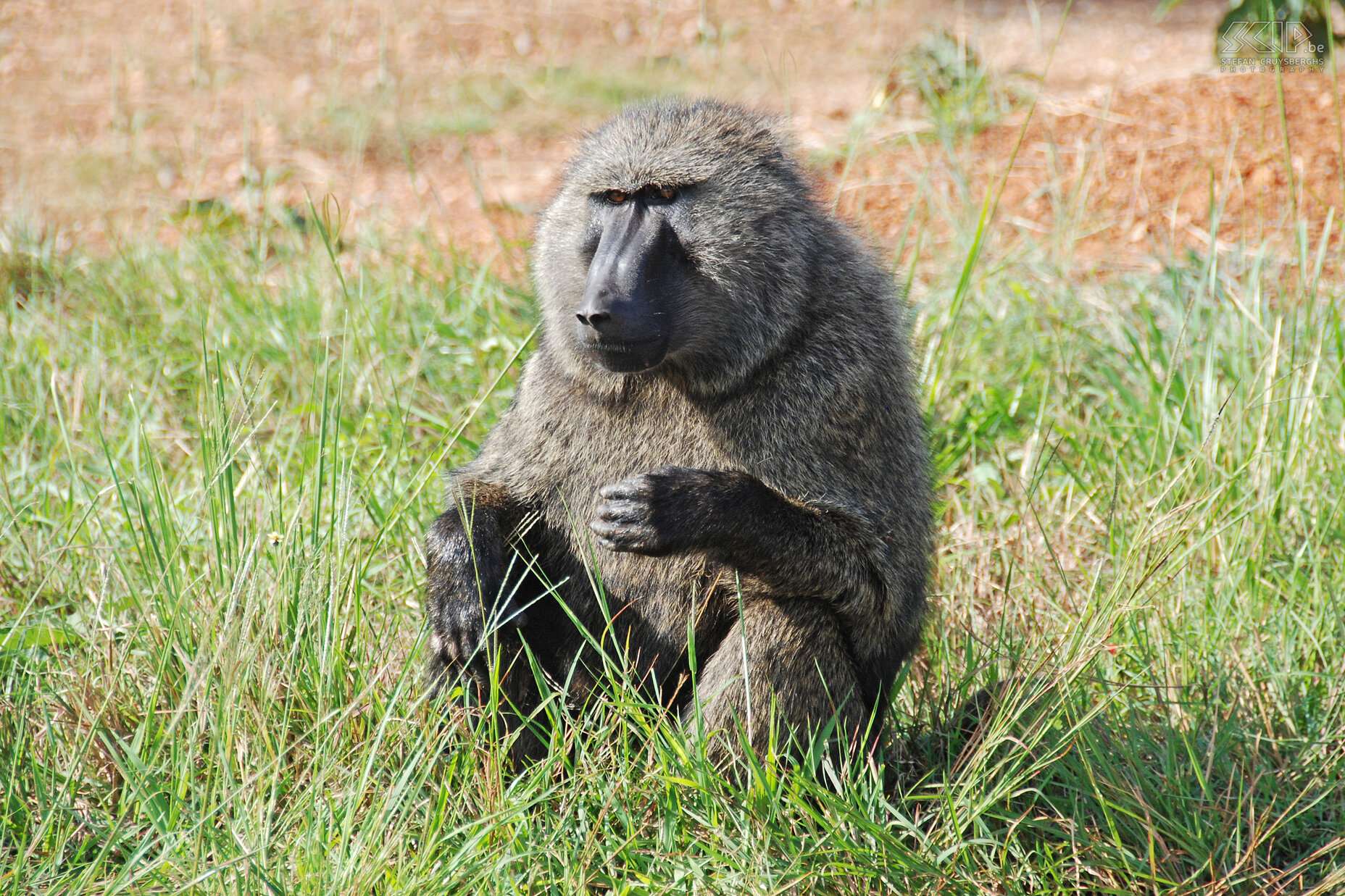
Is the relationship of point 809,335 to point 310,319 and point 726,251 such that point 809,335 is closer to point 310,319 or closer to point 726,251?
point 726,251

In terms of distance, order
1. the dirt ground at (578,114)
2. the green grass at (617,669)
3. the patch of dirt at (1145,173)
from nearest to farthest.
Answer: the green grass at (617,669), the patch of dirt at (1145,173), the dirt ground at (578,114)

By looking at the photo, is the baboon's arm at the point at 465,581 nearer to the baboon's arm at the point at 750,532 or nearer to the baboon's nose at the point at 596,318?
the baboon's arm at the point at 750,532

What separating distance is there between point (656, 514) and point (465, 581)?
523 mm

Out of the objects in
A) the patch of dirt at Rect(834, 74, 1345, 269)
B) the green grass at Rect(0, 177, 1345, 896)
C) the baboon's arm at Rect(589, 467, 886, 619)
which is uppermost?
the patch of dirt at Rect(834, 74, 1345, 269)

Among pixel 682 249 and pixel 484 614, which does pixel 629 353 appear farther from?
pixel 484 614

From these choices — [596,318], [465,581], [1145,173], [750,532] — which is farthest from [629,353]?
[1145,173]

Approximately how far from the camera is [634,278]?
2.47 meters

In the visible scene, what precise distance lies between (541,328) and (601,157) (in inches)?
20.1

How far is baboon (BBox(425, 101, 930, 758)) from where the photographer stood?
2.49 metres

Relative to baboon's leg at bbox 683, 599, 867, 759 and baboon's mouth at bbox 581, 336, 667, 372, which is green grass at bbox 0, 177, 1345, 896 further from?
baboon's mouth at bbox 581, 336, 667, 372

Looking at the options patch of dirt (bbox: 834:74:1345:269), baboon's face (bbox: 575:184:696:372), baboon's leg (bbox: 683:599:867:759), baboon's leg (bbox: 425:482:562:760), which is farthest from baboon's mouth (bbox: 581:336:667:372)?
patch of dirt (bbox: 834:74:1345:269)

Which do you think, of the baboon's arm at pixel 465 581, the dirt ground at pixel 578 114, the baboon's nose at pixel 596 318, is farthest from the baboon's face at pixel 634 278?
the dirt ground at pixel 578 114

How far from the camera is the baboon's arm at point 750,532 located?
7.80 feet

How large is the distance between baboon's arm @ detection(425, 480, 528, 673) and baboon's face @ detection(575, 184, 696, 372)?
1.61ft
